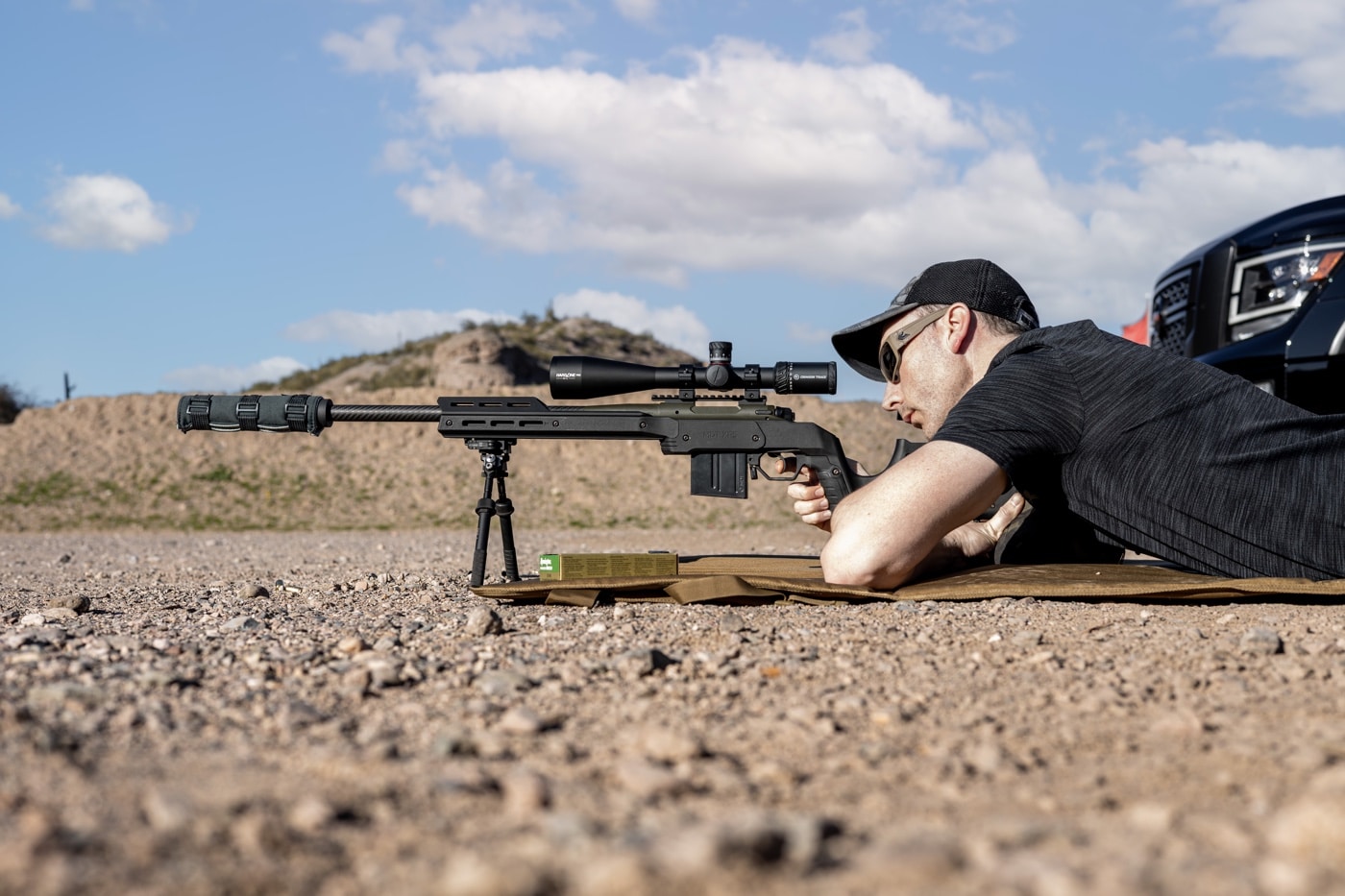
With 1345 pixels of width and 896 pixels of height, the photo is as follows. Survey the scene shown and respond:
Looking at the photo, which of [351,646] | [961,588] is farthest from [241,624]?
[961,588]

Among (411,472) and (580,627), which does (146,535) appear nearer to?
(411,472)

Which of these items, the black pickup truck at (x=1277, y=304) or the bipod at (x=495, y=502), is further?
the black pickup truck at (x=1277, y=304)

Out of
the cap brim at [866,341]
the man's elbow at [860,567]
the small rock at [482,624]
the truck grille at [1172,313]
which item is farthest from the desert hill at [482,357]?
the small rock at [482,624]

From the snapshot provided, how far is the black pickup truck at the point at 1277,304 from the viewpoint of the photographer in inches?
240

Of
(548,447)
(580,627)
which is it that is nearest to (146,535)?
(548,447)

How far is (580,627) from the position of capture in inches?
155

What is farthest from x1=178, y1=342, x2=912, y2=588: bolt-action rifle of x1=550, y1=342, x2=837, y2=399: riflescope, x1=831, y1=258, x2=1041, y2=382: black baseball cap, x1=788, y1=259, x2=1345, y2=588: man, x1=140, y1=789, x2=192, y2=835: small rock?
x1=140, y1=789, x2=192, y2=835: small rock

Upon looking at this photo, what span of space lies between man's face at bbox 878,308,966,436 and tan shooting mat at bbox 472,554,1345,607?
0.75m

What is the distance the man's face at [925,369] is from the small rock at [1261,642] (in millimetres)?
1667

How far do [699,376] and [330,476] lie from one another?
2077 centimetres

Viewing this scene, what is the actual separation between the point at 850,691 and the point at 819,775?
72 cm

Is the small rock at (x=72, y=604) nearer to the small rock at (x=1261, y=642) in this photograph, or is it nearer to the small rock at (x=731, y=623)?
the small rock at (x=731, y=623)

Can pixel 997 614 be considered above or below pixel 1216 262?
below

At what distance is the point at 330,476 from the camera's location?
24.5 m
